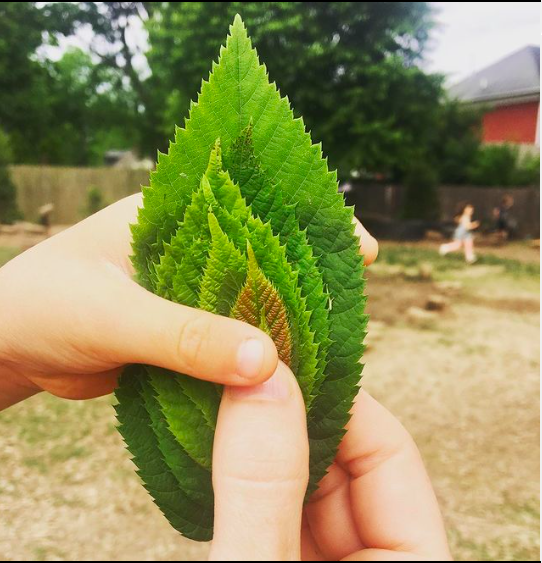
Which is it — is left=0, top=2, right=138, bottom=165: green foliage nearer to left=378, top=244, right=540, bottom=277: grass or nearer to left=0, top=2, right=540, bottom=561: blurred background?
left=0, top=2, right=540, bottom=561: blurred background

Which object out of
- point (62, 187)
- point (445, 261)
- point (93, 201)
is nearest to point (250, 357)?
point (445, 261)

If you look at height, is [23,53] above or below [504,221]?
above

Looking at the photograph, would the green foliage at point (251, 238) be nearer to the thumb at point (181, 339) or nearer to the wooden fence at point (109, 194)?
the thumb at point (181, 339)

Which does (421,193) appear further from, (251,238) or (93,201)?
(251,238)

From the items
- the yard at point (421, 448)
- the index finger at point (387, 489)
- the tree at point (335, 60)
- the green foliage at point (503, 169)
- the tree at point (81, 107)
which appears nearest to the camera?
the index finger at point (387, 489)

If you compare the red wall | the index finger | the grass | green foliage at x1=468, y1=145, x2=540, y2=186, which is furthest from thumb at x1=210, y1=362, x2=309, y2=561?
the red wall

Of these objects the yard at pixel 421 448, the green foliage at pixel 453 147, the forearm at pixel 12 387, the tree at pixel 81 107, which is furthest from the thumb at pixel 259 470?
the tree at pixel 81 107
